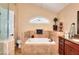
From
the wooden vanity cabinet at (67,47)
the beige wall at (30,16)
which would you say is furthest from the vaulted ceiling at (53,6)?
the wooden vanity cabinet at (67,47)

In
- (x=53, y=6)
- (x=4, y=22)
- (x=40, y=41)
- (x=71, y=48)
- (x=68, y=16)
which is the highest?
(x=53, y=6)

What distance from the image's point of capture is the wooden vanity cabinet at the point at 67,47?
2.68 metres

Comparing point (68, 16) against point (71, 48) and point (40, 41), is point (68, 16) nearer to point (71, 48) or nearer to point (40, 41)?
point (71, 48)

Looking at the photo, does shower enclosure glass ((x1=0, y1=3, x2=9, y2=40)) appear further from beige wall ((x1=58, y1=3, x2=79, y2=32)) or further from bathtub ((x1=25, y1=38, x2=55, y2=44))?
beige wall ((x1=58, y1=3, x2=79, y2=32))

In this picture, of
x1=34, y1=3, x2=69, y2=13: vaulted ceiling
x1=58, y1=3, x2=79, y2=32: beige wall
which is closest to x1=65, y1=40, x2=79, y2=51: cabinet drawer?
x1=58, y1=3, x2=79, y2=32: beige wall

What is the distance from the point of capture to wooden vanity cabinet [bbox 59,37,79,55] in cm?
268

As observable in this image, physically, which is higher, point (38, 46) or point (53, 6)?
point (53, 6)

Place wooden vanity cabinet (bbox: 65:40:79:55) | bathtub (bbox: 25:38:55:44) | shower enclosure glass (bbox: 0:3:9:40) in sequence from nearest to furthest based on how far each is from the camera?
wooden vanity cabinet (bbox: 65:40:79:55) < shower enclosure glass (bbox: 0:3:9:40) < bathtub (bbox: 25:38:55:44)

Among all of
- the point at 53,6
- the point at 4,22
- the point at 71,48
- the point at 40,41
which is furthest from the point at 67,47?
the point at 4,22

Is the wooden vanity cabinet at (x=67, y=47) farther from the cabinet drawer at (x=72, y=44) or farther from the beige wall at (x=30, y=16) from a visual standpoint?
the beige wall at (x=30, y=16)

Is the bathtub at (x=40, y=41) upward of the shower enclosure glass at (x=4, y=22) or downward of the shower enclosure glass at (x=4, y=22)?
downward

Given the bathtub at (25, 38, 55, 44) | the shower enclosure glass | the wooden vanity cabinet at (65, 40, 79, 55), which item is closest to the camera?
the wooden vanity cabinet at (65, 40, 79, 55)

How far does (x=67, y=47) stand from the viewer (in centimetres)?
292

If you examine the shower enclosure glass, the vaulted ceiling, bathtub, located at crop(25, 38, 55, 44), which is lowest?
bathtub, located at crop(25, 38, 55, 44)
